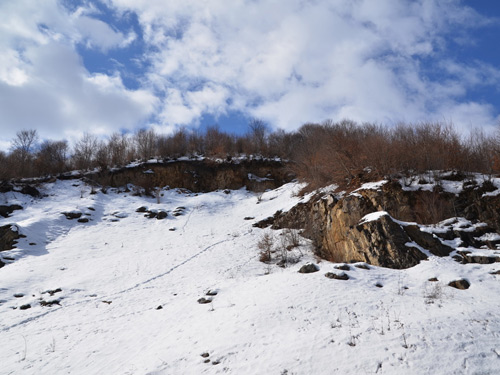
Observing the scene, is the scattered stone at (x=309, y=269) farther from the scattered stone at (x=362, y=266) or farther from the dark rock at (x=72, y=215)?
the dark rock at (x=72, y=215)

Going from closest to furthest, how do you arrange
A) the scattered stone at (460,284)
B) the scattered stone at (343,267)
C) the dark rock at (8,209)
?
the scattered stone at (460,284) < the scattered stone at (343,267) < the dark rock at (8,209)

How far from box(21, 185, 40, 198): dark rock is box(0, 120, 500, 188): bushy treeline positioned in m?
2.10

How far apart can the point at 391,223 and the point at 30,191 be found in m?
32.7

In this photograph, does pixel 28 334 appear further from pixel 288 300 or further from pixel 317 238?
Answer: pixel 317 238

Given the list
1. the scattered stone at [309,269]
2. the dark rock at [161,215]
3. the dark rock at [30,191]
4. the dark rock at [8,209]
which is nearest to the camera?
the scattered stone at [309,269]

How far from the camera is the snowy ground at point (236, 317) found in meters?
5.75

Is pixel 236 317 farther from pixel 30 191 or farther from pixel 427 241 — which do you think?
pixel 30 191

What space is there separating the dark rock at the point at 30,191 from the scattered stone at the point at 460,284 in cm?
3414

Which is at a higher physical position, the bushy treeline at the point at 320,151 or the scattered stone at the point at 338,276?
the bushy treeline at the point at 320,151

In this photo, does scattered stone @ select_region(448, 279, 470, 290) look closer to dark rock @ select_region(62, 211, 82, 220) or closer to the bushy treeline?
the bushy treeline

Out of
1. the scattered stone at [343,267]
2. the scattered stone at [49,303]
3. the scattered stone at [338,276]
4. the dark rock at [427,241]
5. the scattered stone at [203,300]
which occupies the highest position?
the dark rock at [427,241]

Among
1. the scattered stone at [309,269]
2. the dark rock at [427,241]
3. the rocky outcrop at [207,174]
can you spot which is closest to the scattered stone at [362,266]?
the scattered stone at [309,269]

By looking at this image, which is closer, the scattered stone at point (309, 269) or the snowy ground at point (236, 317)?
the snowy ground at point (236, 317)

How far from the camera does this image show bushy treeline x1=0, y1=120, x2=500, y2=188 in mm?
16750
